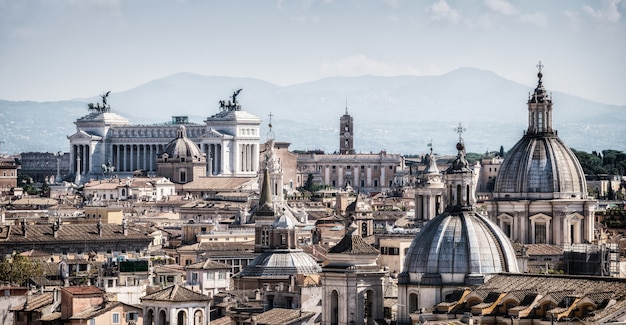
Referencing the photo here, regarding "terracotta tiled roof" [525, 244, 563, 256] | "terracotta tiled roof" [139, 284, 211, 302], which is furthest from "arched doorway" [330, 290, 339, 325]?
"terracotta tiled roof" [525, 244, 563, 256]

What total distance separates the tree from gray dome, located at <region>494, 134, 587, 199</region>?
19390 millimetres

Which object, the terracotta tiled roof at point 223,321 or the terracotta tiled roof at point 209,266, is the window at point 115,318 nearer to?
A: the terracotta tiled roof at point 223,321

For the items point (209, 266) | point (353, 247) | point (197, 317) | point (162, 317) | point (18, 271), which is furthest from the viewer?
point (209, 266)

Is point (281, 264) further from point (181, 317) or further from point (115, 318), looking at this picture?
point (181, 317)

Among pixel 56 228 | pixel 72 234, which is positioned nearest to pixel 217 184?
pixel 56 228

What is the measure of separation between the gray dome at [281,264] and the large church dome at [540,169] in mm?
12309

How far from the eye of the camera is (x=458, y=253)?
5838 cm

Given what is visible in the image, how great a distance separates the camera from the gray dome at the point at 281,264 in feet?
261

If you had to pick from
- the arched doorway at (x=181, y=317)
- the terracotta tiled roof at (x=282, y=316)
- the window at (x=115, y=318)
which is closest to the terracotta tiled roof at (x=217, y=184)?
the terracotta tiled roof at (x=282, y=316)

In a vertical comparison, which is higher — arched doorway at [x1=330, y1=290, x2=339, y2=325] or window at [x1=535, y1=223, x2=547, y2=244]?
window at [x1=535, y1=223, x2=547, y2=244]

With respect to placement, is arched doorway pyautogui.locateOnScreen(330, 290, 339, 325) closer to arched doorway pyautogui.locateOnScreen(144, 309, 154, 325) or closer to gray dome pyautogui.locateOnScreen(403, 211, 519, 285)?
gray dome pyautogui.locateOnScreen(403, 211, 519, 285)

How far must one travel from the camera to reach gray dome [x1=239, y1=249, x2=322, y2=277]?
79562 mm

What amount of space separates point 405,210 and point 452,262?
90101 millimetres

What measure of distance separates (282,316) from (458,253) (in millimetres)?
7997
